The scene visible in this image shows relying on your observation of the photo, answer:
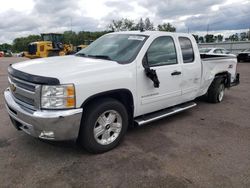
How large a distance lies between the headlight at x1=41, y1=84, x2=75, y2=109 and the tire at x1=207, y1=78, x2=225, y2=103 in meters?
4.69

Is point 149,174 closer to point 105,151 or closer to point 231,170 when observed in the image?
point 105,151

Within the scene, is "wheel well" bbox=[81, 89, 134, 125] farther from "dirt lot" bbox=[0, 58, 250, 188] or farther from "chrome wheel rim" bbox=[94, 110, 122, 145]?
"dirt lot" bbox=[0, 58, 250, 188]

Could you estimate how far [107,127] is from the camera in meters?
3.55

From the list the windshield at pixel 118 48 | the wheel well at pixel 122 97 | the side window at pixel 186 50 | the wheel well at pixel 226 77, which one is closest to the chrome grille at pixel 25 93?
the wheel well at pixel 122 97

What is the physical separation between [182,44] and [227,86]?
288cm

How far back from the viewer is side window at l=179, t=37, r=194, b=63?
4809mm

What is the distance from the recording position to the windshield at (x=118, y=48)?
3.87 m

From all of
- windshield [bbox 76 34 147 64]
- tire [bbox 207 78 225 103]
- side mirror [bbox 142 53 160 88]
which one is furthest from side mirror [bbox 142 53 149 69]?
tire [bbox 207 78 225 103]

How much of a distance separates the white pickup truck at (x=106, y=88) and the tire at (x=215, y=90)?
1.37 meters

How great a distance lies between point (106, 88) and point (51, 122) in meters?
0.91

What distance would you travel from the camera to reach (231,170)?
3137 mm

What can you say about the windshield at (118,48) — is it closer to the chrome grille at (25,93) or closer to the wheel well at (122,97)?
the wheel well at (122,97)

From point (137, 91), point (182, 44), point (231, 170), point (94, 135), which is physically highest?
point (182, 44)

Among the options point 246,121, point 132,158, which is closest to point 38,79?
point 132,158
